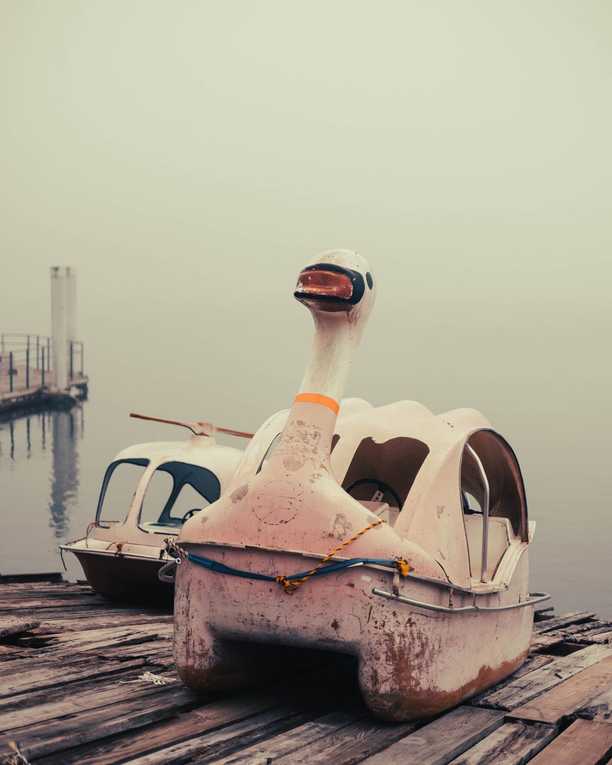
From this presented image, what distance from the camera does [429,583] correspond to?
5770 millimetres

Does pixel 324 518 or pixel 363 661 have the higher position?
pixel 324 518

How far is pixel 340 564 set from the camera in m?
5.57

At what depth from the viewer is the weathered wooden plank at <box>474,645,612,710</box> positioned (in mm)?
6480

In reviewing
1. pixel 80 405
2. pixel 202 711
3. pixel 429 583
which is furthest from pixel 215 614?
pixel 80 405

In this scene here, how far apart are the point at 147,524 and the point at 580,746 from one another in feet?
21.4

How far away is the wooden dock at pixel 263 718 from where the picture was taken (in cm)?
526

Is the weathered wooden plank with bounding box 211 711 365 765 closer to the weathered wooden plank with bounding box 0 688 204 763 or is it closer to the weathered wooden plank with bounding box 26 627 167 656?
the weathered wooden plank with bounding box 0 688 204 763

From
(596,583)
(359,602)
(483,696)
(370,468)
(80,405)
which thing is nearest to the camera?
(359,602)

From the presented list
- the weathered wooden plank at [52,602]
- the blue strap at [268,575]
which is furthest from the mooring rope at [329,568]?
the weathered wooden plank at [52,602]

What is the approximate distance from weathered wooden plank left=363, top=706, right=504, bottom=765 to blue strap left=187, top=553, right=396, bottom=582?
86 cm

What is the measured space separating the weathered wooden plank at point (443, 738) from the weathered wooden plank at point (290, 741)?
376 mm

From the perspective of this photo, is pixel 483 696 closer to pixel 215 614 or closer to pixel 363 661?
pixel 363 661

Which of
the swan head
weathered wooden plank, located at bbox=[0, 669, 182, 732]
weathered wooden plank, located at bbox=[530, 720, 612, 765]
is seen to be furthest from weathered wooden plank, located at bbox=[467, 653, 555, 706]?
the swan head

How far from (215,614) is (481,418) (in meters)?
2.23
